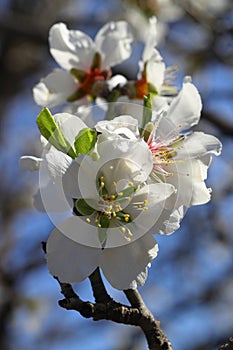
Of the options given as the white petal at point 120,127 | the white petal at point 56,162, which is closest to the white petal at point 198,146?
the white petal at point 120,127

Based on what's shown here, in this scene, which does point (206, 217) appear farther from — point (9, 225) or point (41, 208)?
point (41, 208)

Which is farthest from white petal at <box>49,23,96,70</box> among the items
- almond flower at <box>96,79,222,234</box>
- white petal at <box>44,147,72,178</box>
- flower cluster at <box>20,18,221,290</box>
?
white petal at <box>44,147,72,178</box>

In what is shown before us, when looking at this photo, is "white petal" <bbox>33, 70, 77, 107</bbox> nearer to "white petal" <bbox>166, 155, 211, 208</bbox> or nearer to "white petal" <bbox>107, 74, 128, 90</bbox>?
"white petal" <bbox>107, 74, 128, 90</bbox>

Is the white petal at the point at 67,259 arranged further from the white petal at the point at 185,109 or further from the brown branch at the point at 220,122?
the brown branch at the point at 220,122

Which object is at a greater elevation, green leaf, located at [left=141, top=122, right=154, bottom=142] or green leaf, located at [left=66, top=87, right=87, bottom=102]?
green leaf, located at [left=141, top=122, right=154, bottom=142]

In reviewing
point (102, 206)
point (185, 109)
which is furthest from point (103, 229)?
point (185, 109)

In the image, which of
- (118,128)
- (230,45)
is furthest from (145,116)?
(230,45)
